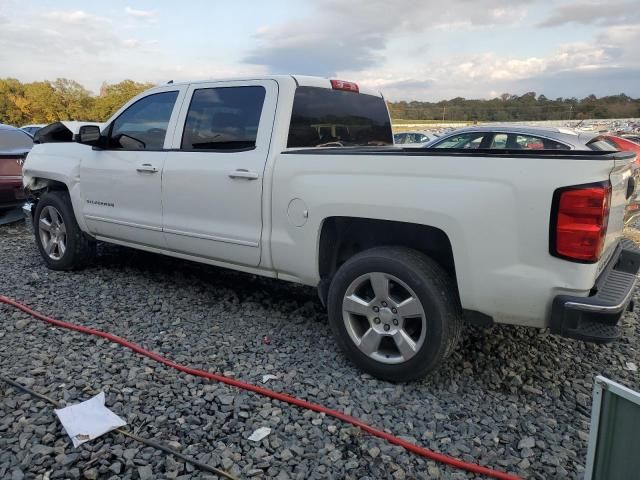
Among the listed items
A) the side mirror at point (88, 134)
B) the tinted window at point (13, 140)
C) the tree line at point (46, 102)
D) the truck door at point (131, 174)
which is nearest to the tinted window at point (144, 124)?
the truck door at point (131, 174)

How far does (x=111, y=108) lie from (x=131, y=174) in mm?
44452

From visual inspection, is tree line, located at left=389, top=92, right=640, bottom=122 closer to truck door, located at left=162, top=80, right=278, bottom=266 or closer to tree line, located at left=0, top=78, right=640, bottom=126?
tree line, located at left=0, top=78, right=640, bottom=126

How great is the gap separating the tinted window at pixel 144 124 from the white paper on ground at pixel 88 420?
7.52ft

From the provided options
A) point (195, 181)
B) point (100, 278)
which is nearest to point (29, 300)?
point (100, 278)

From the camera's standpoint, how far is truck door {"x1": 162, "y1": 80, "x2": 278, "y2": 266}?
368 centimetres

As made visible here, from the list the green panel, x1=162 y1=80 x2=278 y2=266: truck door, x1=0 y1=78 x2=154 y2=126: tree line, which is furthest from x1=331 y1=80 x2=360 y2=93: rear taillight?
x1=0 y1=78 x2=154 y2=126: tree line

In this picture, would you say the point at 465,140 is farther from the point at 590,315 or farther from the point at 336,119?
the point at 590,315

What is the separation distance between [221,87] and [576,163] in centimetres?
271

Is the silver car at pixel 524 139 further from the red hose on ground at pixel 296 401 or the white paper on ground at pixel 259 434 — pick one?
the white paper on ground at pixel 259 434

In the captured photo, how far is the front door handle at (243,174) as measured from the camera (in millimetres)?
3588

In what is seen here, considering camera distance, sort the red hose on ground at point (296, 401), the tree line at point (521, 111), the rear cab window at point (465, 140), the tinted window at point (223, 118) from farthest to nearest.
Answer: the tree line at point (521, 111) < the rear cab window at point (465, 140) < the tinted window at point (223, 118) < the red hose on ground at point (296, 401)

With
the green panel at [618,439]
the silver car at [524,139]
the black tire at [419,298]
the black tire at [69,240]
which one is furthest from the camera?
the silver car at [524,139]

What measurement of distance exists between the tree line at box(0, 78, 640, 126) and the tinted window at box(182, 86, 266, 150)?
140 ft

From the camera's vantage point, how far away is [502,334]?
12.9 ft
